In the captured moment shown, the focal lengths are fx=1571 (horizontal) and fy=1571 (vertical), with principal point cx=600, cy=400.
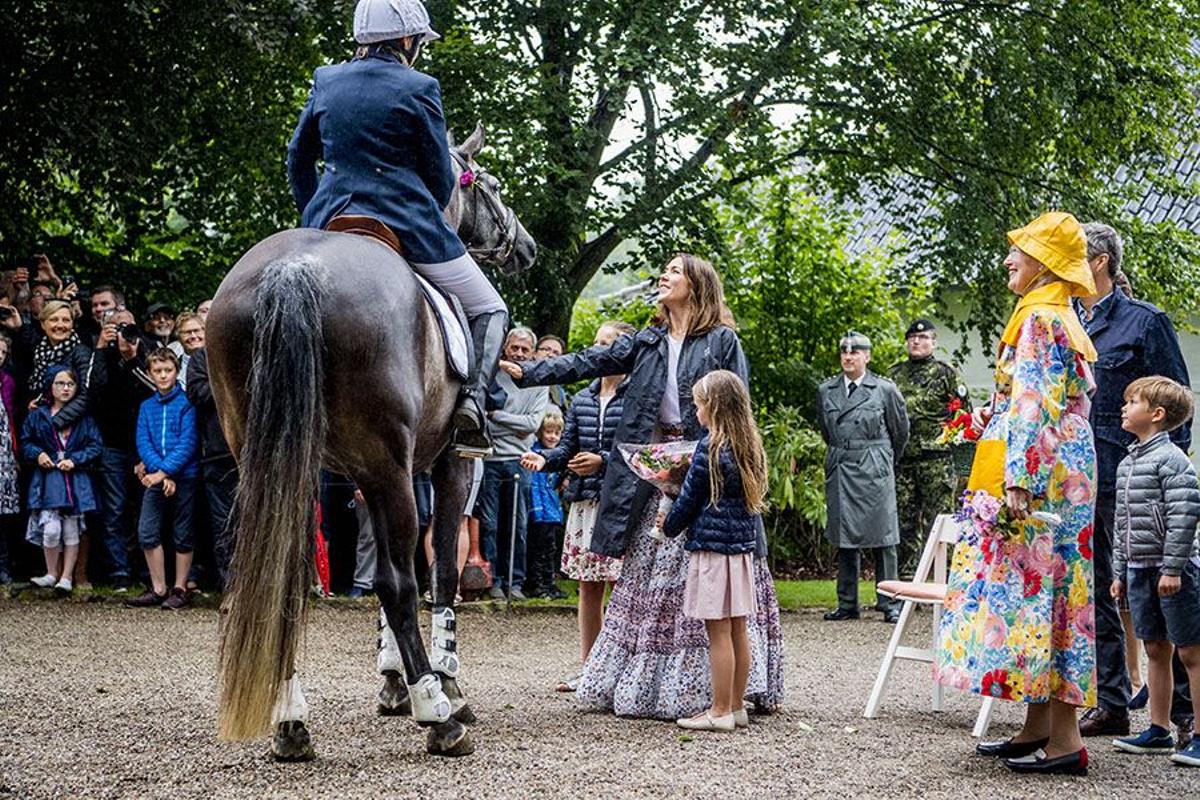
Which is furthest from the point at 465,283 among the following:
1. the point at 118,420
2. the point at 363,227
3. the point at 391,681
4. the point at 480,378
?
the point at 118,420

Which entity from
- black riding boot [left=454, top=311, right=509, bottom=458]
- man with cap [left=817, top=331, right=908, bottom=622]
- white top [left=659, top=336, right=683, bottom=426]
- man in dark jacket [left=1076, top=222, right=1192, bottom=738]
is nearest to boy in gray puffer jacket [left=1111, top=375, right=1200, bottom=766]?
man in dark jacket [left=1076, top=222, right=1192, bottom=738]

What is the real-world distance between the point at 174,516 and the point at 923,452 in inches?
253

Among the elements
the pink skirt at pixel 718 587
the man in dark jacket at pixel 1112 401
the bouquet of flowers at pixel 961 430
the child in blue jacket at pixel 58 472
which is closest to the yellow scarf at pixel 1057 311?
the bouquet of flowers at pixel 961 430

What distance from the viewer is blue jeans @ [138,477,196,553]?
38.7ft

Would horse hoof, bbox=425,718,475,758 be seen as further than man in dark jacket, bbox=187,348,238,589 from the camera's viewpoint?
No

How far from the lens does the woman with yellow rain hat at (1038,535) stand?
6191 mm

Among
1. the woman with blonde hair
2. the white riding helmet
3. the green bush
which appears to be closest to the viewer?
the white riding helmet

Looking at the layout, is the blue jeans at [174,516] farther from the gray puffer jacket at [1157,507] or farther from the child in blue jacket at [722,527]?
the gray puffer jacket at [1157,507]

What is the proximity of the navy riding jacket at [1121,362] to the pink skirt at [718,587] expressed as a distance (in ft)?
5.75

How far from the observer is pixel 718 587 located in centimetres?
712

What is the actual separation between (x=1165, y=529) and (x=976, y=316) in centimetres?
955

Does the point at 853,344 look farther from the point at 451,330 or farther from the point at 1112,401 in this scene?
the point at 451,330

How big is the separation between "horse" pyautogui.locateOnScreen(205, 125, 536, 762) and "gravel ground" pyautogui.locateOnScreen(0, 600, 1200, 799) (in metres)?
0.27

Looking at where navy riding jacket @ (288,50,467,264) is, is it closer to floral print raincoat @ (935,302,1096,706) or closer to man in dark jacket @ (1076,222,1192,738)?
floral print raincoat @ (935,302,1096,706)
